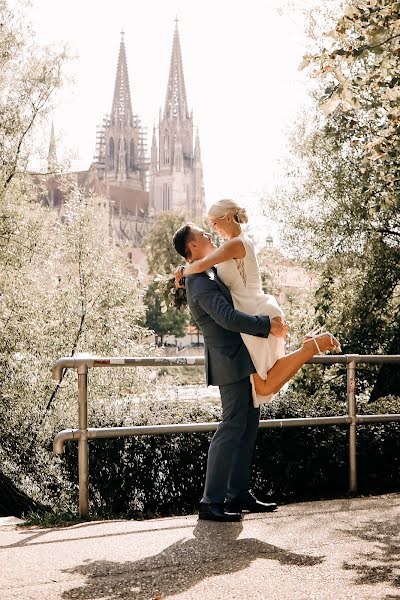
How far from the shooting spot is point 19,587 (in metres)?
3.75

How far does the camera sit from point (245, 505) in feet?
17.5

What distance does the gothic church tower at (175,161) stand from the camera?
149125 millimetres

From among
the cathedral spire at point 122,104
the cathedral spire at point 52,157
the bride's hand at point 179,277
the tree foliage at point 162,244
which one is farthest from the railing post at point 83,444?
the cathedral spire at point 122,104

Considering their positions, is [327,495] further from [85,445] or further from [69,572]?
[69,572]

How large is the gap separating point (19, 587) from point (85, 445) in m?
1.64

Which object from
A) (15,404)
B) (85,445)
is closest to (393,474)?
(85,445)

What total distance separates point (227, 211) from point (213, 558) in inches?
72.9

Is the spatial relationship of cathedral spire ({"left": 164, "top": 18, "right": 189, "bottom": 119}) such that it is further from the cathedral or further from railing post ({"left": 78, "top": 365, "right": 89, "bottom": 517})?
railing post ({"left": 78, "top": 365, "right": 89, "bottom": 517})

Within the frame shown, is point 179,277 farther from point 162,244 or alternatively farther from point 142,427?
point 162,244

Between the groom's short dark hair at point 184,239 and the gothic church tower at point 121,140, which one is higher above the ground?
the gothic church tower at point 121,140

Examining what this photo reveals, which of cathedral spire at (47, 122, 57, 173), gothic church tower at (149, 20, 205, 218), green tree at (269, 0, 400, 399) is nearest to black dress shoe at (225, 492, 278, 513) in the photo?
green tree at (269, 0, 400, 399)

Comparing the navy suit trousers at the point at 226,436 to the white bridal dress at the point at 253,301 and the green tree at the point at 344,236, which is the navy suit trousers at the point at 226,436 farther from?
the green tree at the point at 344,236

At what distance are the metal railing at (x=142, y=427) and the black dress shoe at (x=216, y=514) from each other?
64cm

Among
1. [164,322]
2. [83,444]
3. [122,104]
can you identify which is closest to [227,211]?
[83,444]
